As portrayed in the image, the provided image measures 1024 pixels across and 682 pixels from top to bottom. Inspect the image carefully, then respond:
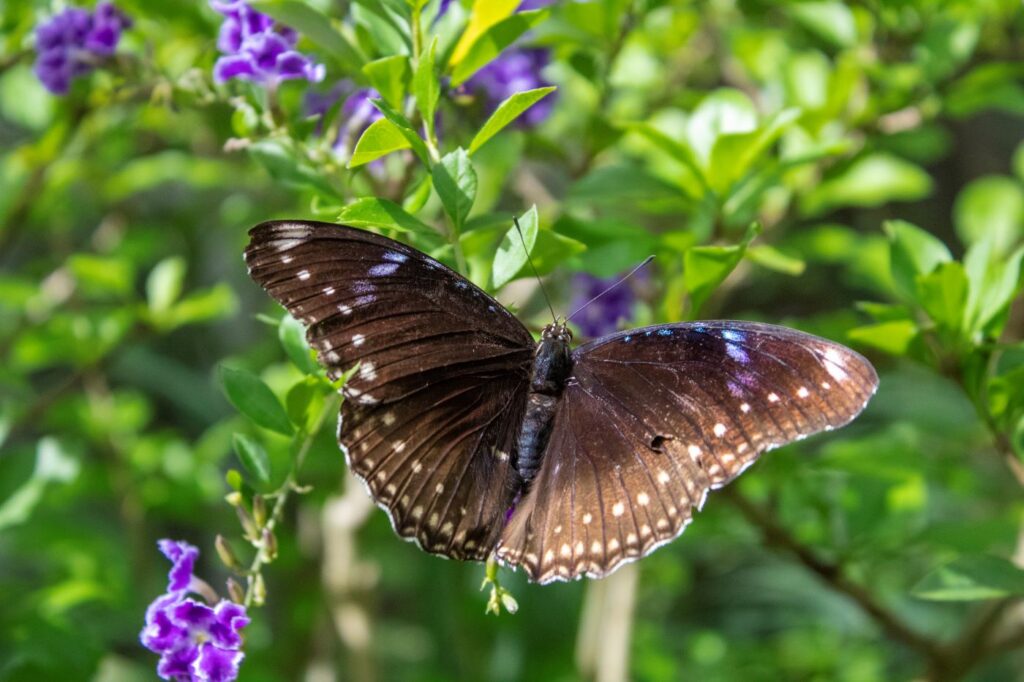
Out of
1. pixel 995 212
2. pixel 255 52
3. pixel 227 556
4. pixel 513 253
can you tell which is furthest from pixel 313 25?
pixel 995 212

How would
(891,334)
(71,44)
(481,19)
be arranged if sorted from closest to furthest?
1. (481,19)
2. (891,334)
3. (71,44)

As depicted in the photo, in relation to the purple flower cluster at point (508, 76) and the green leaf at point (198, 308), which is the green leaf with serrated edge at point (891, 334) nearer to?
the purple flower cluster at point (508, 76)

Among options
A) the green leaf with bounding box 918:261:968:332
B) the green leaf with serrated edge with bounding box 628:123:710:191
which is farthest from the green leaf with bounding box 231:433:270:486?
the green leaf with bounding box 918:261:968:332

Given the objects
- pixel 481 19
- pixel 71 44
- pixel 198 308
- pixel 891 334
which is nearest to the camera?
pixel 481 19

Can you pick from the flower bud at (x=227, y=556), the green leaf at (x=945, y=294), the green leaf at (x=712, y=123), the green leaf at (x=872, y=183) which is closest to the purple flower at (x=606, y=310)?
the green leaf at (x=712, y=123)

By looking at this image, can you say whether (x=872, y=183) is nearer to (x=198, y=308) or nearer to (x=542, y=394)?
(x=542, y=394)
